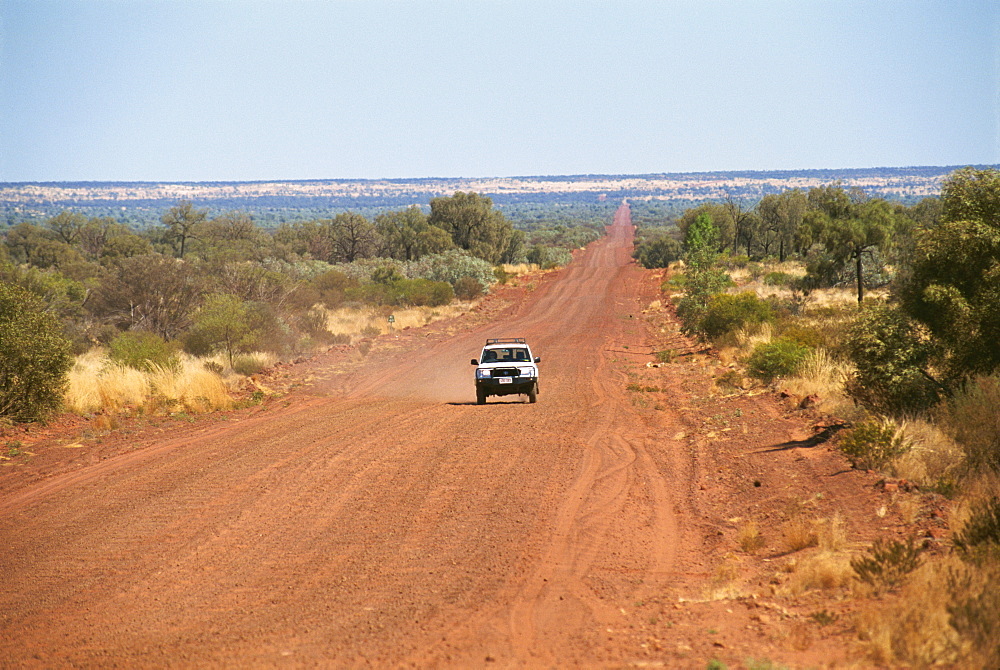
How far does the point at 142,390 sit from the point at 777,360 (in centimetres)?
1512

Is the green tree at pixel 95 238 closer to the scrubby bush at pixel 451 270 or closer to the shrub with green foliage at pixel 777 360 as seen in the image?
the scrubby bush at pixel 451 270

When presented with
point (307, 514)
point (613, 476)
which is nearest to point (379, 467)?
point (307, 514)

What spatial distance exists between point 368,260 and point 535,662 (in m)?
62.0

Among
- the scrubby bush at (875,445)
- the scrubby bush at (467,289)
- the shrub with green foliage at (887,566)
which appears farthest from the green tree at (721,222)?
the shrub with green foliage at (887,566)

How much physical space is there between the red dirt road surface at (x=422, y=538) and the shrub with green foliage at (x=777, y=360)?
152 cm

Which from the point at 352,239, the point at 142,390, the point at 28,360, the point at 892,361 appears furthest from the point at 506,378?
the point at 352,239

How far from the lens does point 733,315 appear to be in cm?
Result: 2944

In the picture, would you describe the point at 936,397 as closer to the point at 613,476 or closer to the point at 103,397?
the point at 613,476

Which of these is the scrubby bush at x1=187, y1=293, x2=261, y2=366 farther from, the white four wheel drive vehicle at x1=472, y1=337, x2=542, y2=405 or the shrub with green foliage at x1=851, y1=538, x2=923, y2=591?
the shrub with green foliage at x1=851, y1=538, x2=923, y2=591

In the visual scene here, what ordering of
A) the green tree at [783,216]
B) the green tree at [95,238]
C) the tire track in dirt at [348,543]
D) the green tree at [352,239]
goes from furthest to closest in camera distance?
1. the green tree at [783,216]
2. the green tree at [352,239]
3. the green tree at [95,238]
4. the tire track in dirt at [348,543]

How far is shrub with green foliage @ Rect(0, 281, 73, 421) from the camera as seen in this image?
55.2ft

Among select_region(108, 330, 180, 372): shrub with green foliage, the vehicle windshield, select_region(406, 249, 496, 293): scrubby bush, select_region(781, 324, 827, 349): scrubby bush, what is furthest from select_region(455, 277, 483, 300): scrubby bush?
select_region(781, 324, 827, 349): scrubby bush

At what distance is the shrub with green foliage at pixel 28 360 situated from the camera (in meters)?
16.8

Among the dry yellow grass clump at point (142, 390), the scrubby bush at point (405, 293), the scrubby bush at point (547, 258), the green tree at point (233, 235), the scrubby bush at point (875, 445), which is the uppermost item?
the green tree at point (233, 235)
